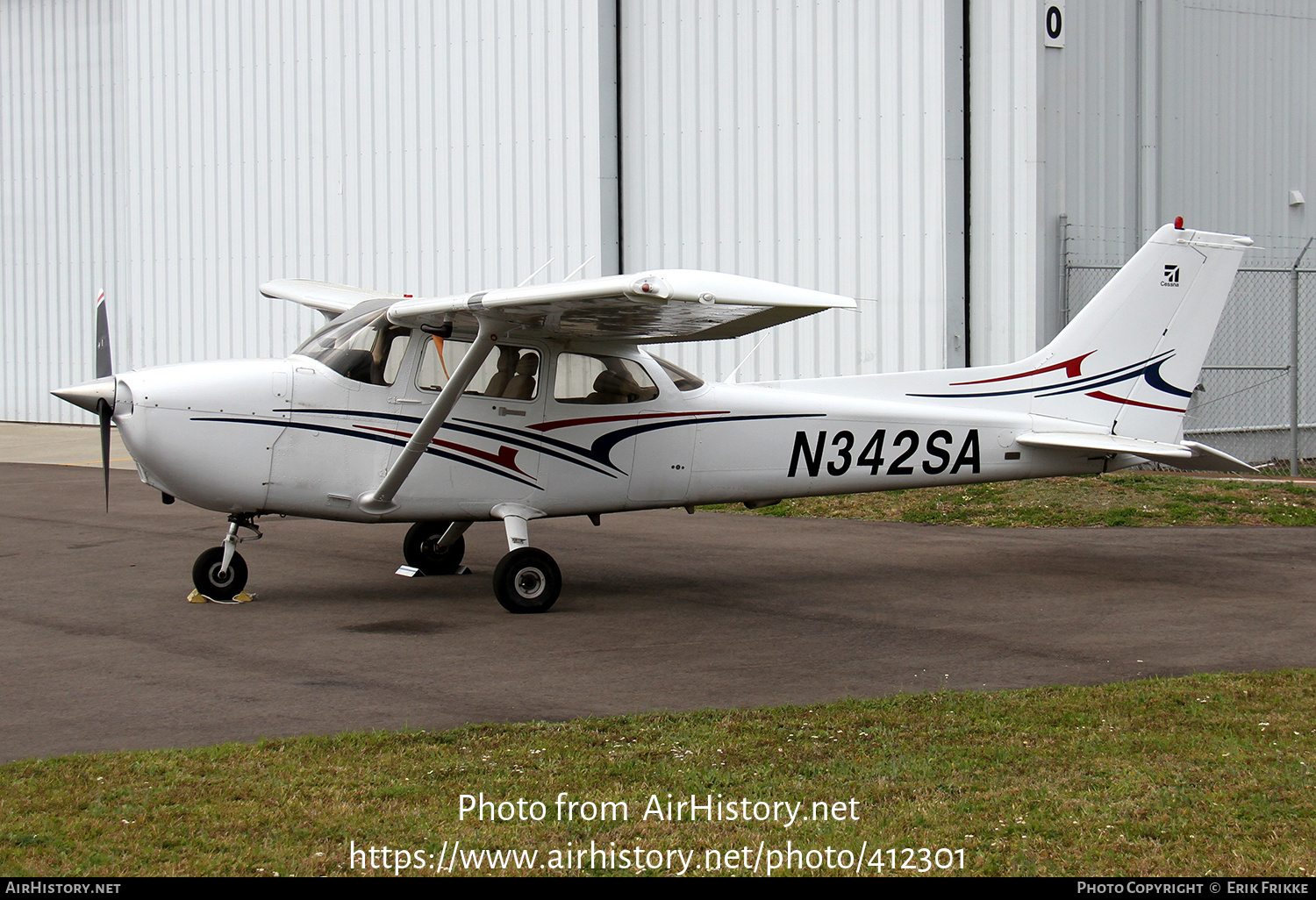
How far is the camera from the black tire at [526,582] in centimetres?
879

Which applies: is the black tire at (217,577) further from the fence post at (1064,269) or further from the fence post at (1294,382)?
the fence post at (1294,382)

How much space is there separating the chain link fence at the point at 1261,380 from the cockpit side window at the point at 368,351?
37.8 ft

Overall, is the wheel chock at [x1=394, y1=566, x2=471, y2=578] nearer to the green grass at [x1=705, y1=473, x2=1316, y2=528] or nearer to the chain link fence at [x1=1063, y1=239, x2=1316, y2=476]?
the green grass at [x1=705, y1=473, x2=1316, y2=528]

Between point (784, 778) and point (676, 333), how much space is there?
468 cm

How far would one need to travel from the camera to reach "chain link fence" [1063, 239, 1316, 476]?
17344 mm

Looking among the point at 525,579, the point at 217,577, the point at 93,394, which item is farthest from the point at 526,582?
the point at 93,394

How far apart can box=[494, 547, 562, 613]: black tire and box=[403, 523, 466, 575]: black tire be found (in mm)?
1572

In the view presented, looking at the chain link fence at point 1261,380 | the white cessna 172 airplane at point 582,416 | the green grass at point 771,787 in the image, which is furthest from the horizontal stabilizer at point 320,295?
the chain link fence at point 1261,380

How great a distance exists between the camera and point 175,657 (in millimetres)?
7438

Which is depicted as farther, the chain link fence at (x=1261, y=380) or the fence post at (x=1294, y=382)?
the chain link fence at (x=1261, y=380)

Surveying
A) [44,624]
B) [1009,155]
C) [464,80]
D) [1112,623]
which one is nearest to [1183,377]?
[1112,623]

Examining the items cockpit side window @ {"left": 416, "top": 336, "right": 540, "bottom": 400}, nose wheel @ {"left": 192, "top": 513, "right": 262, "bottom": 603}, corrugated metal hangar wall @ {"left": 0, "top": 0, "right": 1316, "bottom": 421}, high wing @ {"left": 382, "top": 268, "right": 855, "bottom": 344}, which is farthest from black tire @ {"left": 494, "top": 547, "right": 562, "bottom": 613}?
corrugated metal hangar wall @ {"left": 0, "top": 0, "right": 1316, "bottom": 421}

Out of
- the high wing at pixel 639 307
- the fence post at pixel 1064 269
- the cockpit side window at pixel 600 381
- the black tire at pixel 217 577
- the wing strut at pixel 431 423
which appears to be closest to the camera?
the high wing at pixel 639 307
